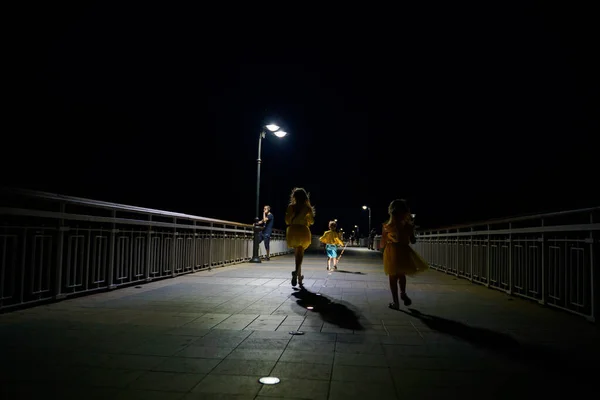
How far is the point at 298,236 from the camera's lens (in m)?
8.46

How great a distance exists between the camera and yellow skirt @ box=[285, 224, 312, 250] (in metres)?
8.41

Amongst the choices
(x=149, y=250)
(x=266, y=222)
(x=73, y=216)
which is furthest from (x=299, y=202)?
(x=266, y=222)

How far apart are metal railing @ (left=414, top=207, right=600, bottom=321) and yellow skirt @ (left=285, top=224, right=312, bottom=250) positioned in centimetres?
358

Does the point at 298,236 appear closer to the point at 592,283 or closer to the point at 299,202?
the point at 299,202

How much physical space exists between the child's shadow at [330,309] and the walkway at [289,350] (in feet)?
0.10

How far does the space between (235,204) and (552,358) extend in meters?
75.9

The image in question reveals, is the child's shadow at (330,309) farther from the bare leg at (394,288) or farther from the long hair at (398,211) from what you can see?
the long hair at (398,211)

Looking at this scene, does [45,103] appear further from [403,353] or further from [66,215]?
[403,353]

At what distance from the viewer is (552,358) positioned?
3676mm

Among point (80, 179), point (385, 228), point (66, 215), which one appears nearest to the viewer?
point (66, 215)

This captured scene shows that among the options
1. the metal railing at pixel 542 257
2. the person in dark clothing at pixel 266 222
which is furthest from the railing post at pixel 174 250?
the metal railing at pixel 542 257

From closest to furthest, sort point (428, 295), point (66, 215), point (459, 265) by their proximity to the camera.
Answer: point (66, 215)
point (428, 295)
point (459, 265)

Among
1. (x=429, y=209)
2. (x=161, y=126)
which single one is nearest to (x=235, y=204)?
(x=161, y=126)

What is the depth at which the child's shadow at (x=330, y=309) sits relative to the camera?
5036 millimetres
